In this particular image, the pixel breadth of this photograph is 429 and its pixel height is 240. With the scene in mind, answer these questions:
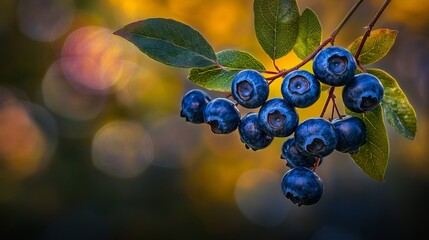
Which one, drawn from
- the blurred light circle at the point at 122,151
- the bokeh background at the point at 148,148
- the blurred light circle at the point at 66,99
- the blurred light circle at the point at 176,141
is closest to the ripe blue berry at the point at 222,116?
the bokeh background at the point at 148,148

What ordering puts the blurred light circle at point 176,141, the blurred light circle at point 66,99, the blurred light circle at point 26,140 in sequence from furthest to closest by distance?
the blurred light circle at point 176,141 → the blurred light circle at point 26,140 → the blurred light circle at point 66,99

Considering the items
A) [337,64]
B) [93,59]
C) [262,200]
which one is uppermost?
[337,64]

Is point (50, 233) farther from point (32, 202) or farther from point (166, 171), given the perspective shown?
point (166, 171)

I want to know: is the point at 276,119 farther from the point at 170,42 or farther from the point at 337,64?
the point at 170,42

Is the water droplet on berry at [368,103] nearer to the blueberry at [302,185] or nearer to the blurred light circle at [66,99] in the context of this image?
the blueberry at [302,185]

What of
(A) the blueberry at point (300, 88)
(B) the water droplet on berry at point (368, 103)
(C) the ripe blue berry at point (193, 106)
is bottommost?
(C) the ripe blue berry at point (193, 106)

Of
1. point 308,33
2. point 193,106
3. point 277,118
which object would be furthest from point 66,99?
point 277,118

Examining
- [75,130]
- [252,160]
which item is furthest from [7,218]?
[252,160]
